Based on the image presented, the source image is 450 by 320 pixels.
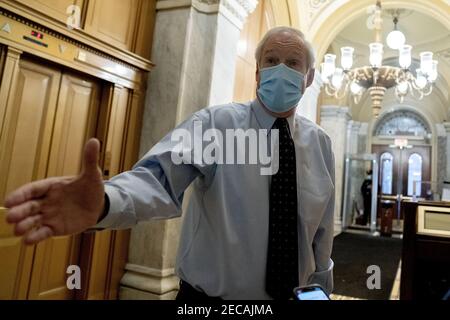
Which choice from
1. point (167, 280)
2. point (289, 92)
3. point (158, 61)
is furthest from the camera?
point (158, 61)

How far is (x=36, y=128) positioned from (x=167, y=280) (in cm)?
166

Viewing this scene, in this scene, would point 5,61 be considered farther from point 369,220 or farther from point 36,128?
point 369,220

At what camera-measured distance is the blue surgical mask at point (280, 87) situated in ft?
4.37

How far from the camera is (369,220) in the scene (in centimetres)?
1076

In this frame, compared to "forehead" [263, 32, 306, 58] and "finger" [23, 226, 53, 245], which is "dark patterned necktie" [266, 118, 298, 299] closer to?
"forehead" [263, 32, 306, 58]

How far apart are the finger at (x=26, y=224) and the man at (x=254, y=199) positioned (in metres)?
0.14

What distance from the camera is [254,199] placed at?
1161 millimetres

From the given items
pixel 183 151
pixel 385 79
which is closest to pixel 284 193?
pixel 183 151

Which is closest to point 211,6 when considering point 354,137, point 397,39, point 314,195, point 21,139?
point 21,139

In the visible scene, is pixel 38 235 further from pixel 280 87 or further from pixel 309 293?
pixel 280 87

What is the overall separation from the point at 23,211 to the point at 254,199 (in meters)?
0.70

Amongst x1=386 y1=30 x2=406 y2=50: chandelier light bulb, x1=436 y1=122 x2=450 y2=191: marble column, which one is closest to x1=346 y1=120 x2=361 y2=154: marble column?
x1=436 y1=122 x2=450 y2=191: marble column

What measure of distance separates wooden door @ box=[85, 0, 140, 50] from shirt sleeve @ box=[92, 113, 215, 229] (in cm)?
205

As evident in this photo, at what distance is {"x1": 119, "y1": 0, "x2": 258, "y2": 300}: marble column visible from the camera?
3.04 meters
